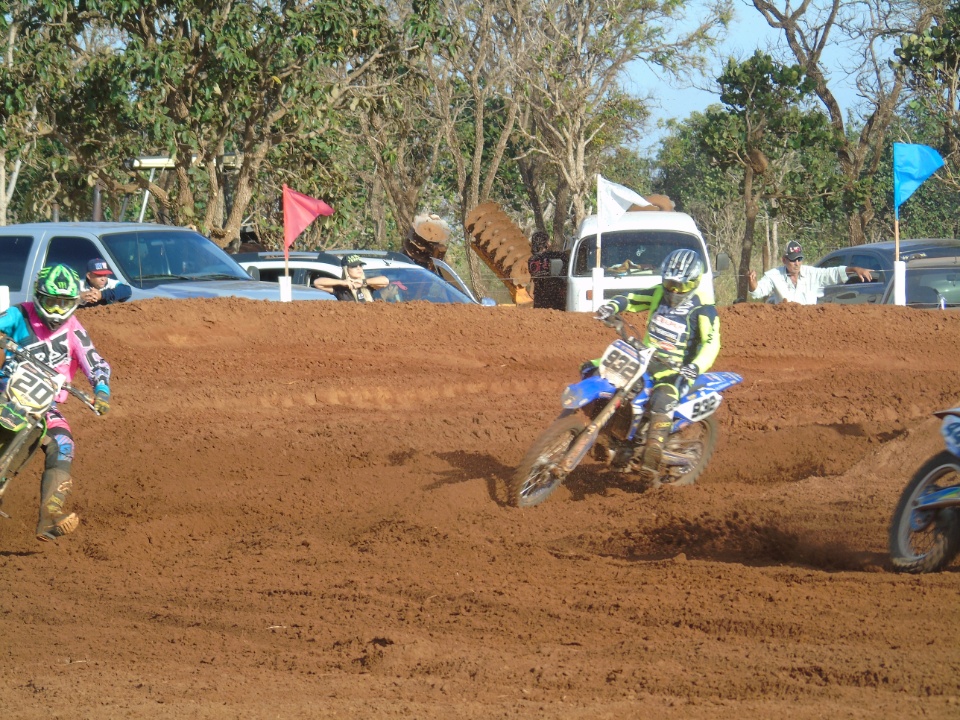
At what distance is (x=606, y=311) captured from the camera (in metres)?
7.78

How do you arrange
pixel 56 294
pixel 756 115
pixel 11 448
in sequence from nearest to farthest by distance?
pixel 11 448 < pixel 56 294 < pixel 756 115

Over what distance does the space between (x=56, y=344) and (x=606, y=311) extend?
370 cm

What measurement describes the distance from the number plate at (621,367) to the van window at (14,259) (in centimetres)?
771

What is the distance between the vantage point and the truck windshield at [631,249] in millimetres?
15531

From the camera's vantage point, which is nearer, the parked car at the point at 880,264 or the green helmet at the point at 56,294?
the green helmet at the point at 56,294

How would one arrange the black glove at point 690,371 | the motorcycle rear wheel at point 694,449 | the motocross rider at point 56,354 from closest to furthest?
the motocross rider at point 56,354 → the black glove at point 690,371 → the motorcycle rear wheel at point 694,449

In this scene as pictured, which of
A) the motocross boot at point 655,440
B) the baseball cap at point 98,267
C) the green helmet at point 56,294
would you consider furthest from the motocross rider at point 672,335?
the baseball cap at point 98,267

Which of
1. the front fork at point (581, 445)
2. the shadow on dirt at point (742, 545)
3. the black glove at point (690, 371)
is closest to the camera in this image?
the shadow on dirt at point (742, 545)

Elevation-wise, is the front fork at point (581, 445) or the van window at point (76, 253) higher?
the van window at point (76, 253)

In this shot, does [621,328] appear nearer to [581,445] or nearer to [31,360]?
[581,445]

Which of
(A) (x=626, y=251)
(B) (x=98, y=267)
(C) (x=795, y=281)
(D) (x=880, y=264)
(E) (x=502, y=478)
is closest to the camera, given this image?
(E) (x=502, y=478)

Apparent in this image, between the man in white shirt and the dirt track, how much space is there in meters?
0.91

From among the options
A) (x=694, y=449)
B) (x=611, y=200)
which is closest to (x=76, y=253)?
(x=611, y=200)

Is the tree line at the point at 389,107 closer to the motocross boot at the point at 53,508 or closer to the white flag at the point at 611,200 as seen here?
the white flag at the point at 611,200
